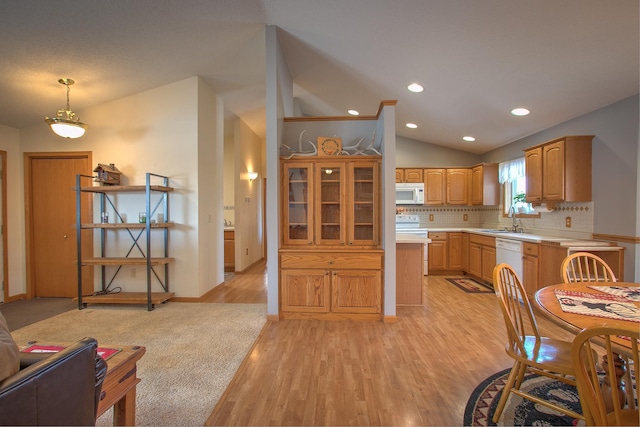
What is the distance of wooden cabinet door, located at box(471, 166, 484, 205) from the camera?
18.4 feet

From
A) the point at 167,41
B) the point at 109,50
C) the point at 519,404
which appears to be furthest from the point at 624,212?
the point at 109,50

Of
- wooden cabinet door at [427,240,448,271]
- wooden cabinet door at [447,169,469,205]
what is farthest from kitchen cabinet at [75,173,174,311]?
wooden cabinet door at [447,169,469,205]

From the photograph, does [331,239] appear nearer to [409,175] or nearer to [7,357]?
[7,357]

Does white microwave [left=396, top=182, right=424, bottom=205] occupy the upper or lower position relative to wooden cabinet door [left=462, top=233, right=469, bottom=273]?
upper

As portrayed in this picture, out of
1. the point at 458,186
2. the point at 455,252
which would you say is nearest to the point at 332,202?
the point at 455,252

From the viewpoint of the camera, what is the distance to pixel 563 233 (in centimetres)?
396

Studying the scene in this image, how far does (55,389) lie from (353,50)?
11.7 feet

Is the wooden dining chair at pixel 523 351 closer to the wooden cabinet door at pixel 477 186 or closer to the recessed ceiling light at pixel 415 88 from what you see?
the recessed ceiling light at pixel 415 88

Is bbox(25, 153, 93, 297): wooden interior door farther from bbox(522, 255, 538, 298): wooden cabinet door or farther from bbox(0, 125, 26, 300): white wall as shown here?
bbox(522, 255, 538, 298): wooden cabinet door

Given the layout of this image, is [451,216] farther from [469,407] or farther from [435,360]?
[469,407]

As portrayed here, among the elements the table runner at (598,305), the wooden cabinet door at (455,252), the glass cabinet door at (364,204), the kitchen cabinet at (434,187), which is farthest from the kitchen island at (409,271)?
the kitchen cabinet at (434,187)

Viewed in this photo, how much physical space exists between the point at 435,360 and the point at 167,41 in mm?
3846

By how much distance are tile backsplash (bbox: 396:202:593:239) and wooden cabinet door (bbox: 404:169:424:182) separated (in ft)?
1.92

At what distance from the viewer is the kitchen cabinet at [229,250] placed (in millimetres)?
5941
